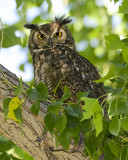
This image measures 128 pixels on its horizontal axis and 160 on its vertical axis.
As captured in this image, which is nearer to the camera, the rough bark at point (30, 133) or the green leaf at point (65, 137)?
the green leaf at point (65, 137)

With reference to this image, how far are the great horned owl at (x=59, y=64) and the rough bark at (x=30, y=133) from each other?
27.1 inches

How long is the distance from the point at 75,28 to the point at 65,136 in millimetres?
4337

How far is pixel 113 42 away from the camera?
1.38 meters

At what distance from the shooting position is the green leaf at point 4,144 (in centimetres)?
202

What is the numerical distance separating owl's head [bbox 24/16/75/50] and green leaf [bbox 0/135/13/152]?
1648mm

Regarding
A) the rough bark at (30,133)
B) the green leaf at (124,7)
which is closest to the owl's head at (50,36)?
the rough bark at (30,133)

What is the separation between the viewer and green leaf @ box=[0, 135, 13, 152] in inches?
79.4

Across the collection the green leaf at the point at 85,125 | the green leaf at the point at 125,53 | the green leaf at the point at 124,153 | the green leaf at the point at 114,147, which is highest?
the green leaf at the point at 125,53

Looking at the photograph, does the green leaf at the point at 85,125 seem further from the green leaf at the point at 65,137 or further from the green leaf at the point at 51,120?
the green leaf at the point at 51,120

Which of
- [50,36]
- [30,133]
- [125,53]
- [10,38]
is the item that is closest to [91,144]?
[30,133]

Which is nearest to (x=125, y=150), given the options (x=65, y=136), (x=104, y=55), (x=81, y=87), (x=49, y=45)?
(x=65, y=136)

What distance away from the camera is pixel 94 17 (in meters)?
6.19

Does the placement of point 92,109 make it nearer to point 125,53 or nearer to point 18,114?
point 125,53

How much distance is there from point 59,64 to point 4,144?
1.05 meters
